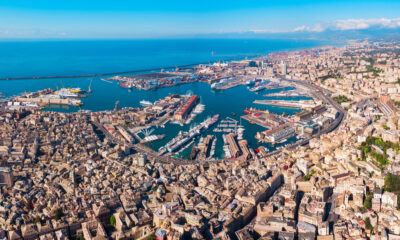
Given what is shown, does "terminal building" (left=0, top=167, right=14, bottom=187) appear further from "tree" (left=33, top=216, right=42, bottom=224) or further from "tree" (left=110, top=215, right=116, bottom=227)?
"tree" (left=110, top=215, right=116, bottom=227)

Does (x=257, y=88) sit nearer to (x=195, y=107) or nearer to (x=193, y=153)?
(x=195, y=107)

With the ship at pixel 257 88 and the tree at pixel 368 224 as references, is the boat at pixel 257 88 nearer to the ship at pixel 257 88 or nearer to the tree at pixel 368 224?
the ship at pixel 257 88

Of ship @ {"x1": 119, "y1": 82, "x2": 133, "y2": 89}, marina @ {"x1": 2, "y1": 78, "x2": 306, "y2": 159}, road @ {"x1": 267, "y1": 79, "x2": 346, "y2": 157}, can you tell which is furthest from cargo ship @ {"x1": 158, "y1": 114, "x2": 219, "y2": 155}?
ship @ {"x1": 119, "y1": 82, "x2": 133, "y2": 89}

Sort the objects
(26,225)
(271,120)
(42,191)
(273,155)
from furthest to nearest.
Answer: (271,120) → (273,155) → (42,191) → (26,225)

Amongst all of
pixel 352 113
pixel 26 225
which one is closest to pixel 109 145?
pixel 26 225

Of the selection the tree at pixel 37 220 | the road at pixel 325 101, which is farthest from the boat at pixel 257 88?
the tree at pixel 37 220

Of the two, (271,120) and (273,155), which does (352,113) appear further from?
(273,155)

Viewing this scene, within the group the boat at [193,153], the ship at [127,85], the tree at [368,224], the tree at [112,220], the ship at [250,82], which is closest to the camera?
the tree at [368,224]

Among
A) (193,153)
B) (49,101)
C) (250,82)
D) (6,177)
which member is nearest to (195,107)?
(193,153)
